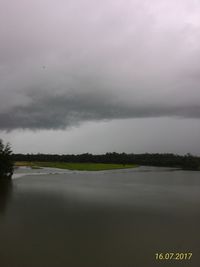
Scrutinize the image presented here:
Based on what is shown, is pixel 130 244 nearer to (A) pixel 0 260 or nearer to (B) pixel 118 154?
(A) pixel 0 260

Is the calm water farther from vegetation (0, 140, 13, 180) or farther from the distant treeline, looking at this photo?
the distant treeline

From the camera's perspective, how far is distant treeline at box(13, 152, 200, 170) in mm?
144050

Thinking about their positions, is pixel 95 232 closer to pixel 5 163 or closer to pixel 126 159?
pixel 5 163

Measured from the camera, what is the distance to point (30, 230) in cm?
1756

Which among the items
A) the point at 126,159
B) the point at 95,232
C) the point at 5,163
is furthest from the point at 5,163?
the point at 126,159
